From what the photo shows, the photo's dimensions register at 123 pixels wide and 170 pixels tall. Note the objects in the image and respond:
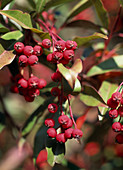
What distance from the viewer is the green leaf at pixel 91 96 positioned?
43.9 inches

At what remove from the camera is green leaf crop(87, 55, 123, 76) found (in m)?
1.40

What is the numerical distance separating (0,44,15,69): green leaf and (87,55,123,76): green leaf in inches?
23.2

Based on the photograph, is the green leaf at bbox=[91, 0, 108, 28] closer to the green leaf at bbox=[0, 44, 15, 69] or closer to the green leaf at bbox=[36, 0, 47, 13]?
the green leaf at bbox=[36, 0, 47, 13]

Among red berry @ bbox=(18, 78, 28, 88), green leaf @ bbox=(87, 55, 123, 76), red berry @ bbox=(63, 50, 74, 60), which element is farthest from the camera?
green leaf @ bbox=(87, 55, 123, 76)

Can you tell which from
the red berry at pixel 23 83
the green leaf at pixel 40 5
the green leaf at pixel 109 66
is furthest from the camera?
the green leaf at pixel 109 66

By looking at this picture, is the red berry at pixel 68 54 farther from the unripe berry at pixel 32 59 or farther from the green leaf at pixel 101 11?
the green leaf at pixel 101 11

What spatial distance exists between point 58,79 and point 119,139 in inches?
14.6

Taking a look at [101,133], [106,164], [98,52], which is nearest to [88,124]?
[101,133]

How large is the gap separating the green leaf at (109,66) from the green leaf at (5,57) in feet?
1.93

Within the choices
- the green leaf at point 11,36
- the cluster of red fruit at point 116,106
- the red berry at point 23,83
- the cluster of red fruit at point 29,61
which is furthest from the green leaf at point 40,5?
the cluster of red fruit at point 116,106

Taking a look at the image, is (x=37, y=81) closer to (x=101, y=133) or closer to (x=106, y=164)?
(x=101, y=133)

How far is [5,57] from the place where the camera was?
3.39ft

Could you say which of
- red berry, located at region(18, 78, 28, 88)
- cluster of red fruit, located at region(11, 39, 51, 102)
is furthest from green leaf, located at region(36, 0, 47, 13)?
red berry, located at region(18, 78, 28, 88)

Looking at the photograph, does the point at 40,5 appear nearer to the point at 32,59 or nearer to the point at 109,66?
the point at 32,59
